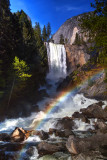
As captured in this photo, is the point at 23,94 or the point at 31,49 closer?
the point at 23,94

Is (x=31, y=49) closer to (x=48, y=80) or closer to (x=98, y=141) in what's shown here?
(x=48, y=80)

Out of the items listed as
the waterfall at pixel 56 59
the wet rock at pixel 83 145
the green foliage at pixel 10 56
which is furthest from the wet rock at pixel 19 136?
the waterfall at pixel 56 59

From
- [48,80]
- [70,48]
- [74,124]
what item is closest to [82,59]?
[70,48]

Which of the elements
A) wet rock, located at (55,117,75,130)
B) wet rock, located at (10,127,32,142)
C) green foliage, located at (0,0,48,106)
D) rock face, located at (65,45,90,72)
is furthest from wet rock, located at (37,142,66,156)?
rock face, located at (65,45,90,72)

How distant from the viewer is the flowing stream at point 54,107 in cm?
1434

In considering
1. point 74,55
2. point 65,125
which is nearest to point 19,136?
point 65,125

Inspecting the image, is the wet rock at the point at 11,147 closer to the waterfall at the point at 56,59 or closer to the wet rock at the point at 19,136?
the wet rock at the point at 19,136

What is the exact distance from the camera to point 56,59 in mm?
49688

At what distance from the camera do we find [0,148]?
1028cm

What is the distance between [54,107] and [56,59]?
29.6 m

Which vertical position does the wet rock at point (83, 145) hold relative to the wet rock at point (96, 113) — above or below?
above

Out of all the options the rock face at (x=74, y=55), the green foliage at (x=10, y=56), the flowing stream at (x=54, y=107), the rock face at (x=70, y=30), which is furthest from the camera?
the rock face at (x=70, y=30)

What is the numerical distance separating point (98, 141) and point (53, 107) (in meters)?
14.9

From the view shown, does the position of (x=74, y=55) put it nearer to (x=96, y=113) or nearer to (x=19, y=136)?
(x=96, y=113)
